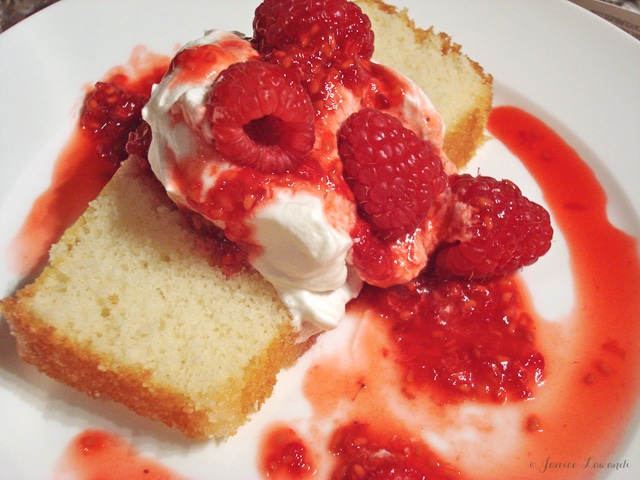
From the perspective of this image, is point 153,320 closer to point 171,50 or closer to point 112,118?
point 112,118

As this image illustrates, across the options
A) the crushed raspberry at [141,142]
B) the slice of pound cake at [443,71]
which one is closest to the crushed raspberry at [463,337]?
the slice of pound cake at [443,71]

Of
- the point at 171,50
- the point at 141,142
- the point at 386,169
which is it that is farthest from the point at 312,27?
the point at 171,50

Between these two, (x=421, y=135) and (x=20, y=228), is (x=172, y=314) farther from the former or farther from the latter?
(x=421, y=135)

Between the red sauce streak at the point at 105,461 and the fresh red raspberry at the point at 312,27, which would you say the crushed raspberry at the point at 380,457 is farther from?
the fresh red raspberry at the point at 312,27

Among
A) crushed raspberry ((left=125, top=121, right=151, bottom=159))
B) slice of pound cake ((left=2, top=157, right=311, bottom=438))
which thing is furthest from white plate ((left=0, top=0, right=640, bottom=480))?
crushed raspberry ((left=125, top=121, right=151, bottom=159))

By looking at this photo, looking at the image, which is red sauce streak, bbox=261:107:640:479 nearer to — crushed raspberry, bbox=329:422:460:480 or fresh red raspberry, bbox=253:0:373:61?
crushed raspberry, bbox=329:422:460:480
